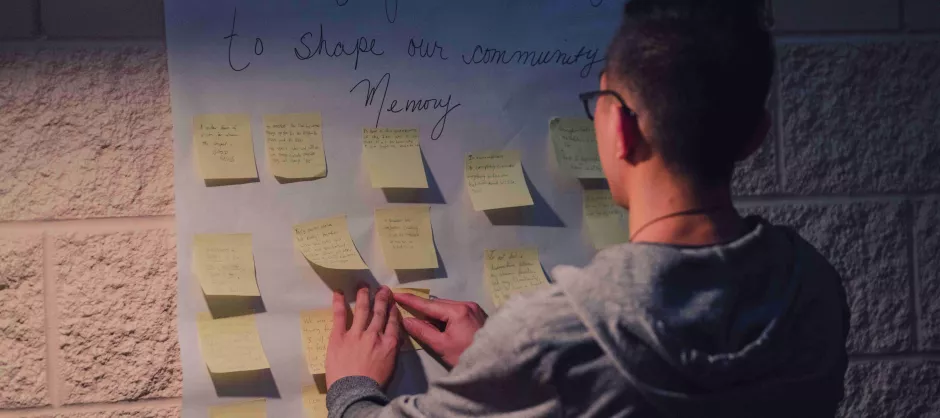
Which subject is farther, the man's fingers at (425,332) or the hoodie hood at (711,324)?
the man's fingers at (425,332)

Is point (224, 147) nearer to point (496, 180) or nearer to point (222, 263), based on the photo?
point (222, 263)

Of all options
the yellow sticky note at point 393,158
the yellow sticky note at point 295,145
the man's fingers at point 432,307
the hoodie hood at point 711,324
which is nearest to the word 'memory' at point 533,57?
the yellow sticky note at point 393,158

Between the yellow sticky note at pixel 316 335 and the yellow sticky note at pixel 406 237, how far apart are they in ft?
0.40

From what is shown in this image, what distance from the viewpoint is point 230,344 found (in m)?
1.08

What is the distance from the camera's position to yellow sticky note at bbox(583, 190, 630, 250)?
118 centimetres

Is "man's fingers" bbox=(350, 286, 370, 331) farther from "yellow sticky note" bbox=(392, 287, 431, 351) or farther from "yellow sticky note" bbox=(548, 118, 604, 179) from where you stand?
"yellow sticky note" bbox=(548, 118, 604, 179)

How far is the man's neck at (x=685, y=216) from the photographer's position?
78 cm

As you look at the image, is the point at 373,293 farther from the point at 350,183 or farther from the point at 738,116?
the point at 738,116

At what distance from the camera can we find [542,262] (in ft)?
3.84

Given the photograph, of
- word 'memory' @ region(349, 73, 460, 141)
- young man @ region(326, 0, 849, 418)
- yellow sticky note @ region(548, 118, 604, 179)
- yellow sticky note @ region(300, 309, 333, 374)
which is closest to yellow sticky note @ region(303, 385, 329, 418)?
yellow sticky note @ region(300, 309, 333, 374)

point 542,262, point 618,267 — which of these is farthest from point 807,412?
point 542,262

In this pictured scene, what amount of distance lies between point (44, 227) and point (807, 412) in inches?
40.3

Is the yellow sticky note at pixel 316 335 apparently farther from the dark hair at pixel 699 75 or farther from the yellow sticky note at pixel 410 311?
the dark hair at pixel 699 75

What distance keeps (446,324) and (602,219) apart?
0.30 metres
